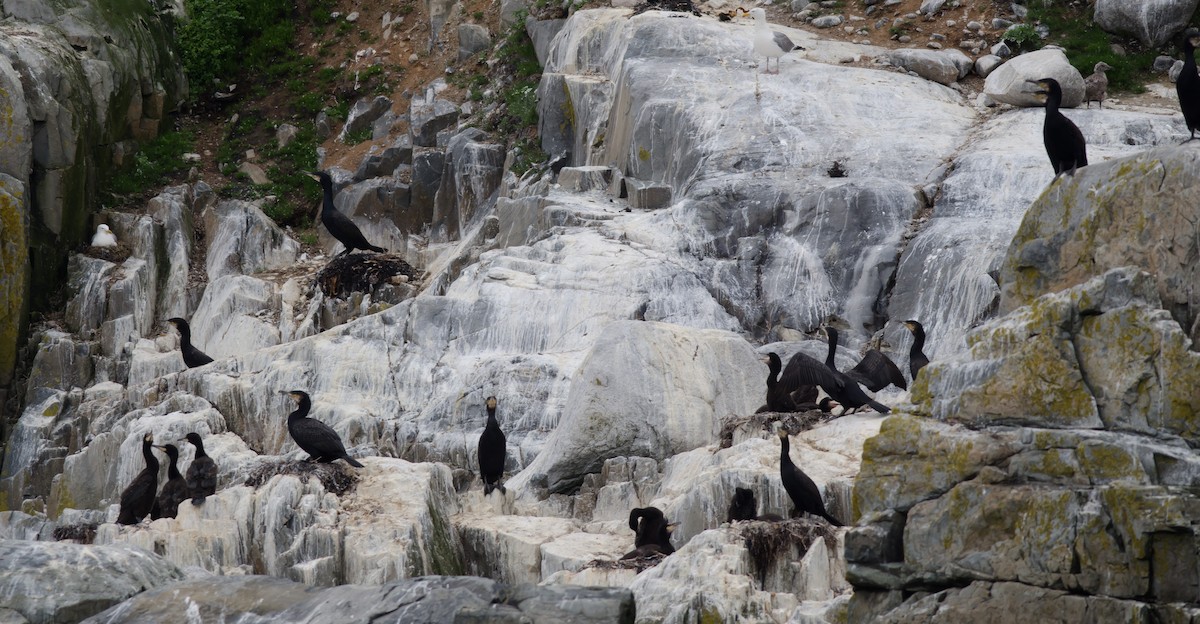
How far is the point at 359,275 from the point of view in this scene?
2134 centimetres

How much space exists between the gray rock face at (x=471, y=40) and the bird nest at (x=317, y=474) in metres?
17.1

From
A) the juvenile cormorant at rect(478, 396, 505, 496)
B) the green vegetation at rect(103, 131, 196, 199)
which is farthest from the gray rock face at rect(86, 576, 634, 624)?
the green vegetation at rect(103, 131, 196, 199)

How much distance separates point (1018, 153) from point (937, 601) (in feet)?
37.8

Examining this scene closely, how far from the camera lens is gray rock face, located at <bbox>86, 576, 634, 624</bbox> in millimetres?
9492

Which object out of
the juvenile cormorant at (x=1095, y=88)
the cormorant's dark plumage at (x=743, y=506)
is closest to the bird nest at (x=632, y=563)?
the cormorant's dark plumage at (x=743, y=506)

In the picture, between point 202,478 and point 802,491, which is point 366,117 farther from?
point 802,491

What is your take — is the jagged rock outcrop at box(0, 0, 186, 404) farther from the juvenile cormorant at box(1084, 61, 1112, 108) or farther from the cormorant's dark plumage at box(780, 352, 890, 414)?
the juvenile cormorant at box(1084, 61, 1112, 108)

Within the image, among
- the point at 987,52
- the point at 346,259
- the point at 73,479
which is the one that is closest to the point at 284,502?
the point at 73,479

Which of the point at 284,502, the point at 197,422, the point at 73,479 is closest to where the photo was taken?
the point at 284,502

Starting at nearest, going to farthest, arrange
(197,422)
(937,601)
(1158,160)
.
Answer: (937,601) < (1158,160) < (197,422)

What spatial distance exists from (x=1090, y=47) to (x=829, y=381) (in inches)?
486

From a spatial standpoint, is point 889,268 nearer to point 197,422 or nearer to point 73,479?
point 197,422

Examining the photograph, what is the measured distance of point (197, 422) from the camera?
1717 centimetres

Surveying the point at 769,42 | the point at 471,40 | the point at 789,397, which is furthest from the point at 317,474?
the point at 471,40
